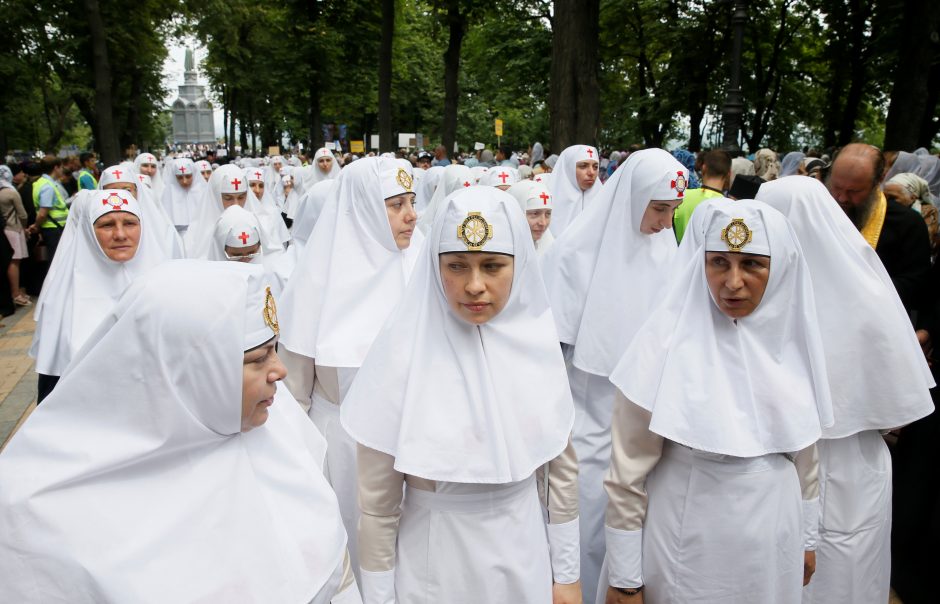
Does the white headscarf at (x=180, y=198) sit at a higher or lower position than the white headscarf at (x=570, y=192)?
lower

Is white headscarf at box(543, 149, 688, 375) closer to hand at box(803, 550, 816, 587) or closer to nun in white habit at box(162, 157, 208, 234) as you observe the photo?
hand at box(803, 550, 816, 587)

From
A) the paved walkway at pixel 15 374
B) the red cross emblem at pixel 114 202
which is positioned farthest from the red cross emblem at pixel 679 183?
the paved walkway at pixel 15 374

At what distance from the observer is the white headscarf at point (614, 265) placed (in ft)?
14.1

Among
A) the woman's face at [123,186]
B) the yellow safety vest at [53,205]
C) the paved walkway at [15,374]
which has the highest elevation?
the woman's face at [123,186]

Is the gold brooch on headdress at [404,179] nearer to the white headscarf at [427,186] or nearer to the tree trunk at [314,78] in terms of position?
the white headscarf at [427,186]

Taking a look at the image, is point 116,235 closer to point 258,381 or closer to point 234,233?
point 234,233

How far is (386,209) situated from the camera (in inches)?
169

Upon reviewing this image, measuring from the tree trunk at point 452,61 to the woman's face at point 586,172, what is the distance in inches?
573

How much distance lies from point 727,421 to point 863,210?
2.83m

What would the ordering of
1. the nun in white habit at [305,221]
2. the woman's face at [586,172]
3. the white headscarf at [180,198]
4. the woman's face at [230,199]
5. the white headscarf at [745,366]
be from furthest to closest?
the white headscarf at [180,198]
the woman's face at [230,199]
the woman's face at [586,172]
the nun in white habit at [305,221]
the white headscarf at [745,366]

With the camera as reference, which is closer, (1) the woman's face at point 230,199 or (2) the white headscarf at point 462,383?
(2) the white headscarf at point 462,383

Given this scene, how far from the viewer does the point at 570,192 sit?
25.7 ft

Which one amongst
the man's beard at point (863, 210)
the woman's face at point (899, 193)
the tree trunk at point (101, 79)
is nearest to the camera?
the man's beard at point (863, 210)

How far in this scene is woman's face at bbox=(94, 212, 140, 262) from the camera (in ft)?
15.3
